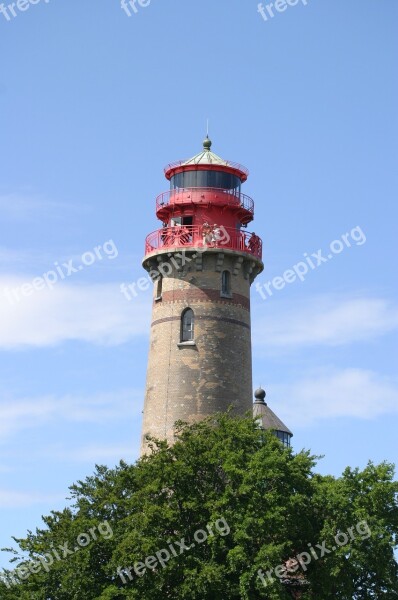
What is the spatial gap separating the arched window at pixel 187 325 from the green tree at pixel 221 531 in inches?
304

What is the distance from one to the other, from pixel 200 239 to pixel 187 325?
4334mm

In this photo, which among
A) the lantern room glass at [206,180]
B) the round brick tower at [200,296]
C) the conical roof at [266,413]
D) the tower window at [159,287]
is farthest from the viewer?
the conical roof at [266,413]

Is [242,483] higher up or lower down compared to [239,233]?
lower down

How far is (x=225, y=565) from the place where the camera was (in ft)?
133

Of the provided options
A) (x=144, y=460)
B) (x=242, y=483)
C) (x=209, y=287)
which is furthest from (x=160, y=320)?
(x=242, y=483)

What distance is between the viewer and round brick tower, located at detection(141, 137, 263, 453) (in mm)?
51750

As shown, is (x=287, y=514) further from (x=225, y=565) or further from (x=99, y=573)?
(x=99, y=573)

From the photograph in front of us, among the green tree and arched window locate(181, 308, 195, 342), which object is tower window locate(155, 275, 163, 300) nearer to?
arched window locate(181, 308, 195, 342)

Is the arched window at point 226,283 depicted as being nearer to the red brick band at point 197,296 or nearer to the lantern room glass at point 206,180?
the red brick band at point 197,296

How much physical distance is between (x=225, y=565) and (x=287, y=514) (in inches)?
130

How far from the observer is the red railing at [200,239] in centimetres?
5341

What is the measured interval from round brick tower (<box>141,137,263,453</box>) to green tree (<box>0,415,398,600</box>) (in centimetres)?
600

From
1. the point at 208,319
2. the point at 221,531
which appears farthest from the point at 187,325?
the point at 221,531

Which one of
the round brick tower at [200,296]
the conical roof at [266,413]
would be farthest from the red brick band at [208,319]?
the conical roof at [266,413]
